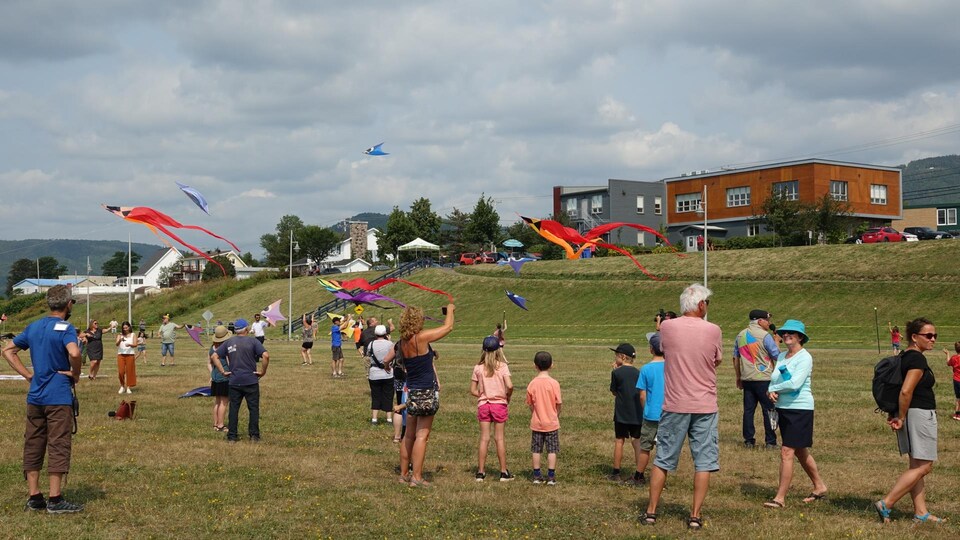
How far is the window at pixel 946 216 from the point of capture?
343ft

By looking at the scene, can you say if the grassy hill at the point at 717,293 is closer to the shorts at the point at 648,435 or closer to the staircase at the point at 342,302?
the staircase at the point at 342,302

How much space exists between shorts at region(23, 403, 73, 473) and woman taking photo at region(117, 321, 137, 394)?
1131 centimetres

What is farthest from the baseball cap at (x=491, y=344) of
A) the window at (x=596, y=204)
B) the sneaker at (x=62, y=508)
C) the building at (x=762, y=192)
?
the window at (x=596, y=204)

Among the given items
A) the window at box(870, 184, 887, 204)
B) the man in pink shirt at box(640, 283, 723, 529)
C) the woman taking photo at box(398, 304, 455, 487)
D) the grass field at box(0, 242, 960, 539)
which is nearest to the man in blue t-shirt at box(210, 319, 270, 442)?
the grass field at box(0, 242, 960, 539)

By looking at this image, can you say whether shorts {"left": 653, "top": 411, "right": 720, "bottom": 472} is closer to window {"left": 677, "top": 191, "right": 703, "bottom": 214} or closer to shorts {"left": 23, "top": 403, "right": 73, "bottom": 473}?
shorts {"left": 23, "top": 403, "right": 73, "bottom": 473}

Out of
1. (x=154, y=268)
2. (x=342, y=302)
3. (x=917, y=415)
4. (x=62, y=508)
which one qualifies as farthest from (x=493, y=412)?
(x=154, y=268)

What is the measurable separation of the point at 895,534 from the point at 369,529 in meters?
4.62

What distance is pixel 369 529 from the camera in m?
7.95

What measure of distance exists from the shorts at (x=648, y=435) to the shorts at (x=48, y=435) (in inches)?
229

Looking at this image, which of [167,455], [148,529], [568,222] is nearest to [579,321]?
[568,222]

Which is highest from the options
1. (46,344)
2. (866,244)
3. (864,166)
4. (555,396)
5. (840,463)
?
(864,166)

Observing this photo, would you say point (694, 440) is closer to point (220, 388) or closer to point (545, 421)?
point (545, 421)

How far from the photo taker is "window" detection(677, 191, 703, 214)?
85750 mm

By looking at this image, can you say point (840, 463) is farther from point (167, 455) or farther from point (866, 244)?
point (866, 244)
